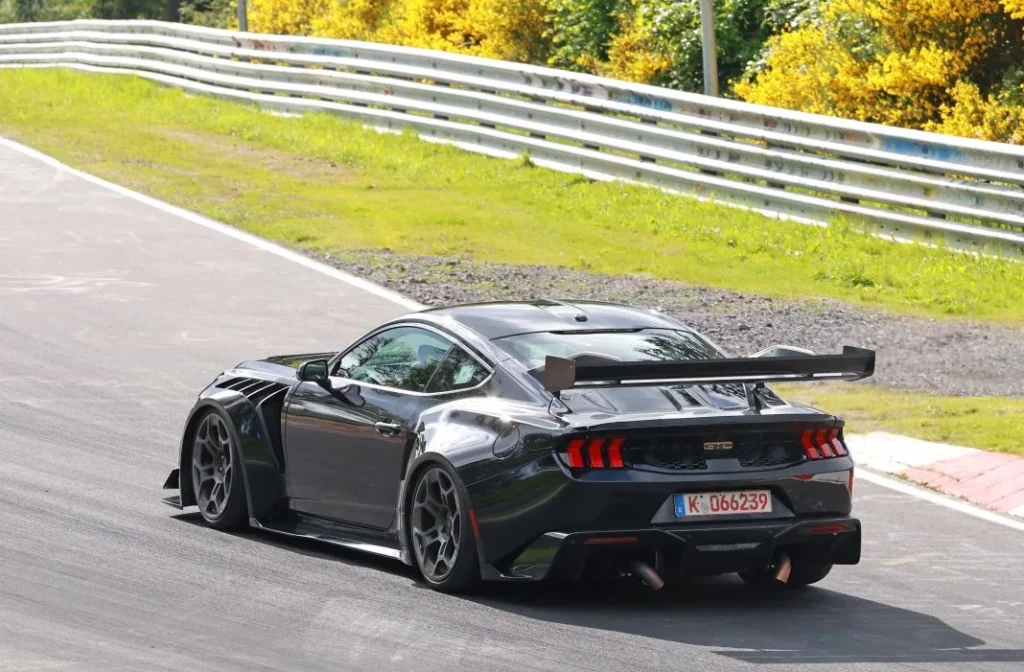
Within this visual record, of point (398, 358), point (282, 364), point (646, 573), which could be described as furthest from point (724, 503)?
point (282, 364)

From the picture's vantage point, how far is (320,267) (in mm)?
17969

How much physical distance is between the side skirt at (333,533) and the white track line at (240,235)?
680 cm

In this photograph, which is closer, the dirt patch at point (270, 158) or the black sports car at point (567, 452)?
the black sports car at point (567, 452)

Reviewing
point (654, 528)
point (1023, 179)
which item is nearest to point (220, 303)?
point (1023, 179)

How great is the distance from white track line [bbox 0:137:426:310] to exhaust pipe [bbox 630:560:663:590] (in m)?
8.47

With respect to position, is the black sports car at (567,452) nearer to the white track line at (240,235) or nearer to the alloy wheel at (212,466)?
the alloy wheel at (212,466)

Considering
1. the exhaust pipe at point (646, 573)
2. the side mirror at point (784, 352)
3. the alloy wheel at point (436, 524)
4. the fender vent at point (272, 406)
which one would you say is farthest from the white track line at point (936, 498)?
the fender vent at point (272, 406)

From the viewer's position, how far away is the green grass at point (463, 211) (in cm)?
1777

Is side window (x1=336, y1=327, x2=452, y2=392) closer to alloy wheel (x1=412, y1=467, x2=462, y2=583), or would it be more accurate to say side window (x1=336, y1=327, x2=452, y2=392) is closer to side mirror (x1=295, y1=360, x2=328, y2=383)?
side mirror (x1=295, y1=360, x2=328, y2=383)

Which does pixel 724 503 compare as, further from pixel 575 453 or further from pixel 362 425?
pixel 362 425

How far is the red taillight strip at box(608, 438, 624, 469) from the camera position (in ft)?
25.0

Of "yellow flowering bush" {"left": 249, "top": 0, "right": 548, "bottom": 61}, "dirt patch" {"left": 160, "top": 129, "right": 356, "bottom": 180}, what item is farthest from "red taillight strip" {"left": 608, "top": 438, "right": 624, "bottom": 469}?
"yellow flowering bush" {"left": 249, "top": 0, "right": 548, "bottom": 61}

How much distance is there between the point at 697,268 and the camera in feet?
60.1

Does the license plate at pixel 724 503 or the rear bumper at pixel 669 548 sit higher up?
the license plate at pixel 724 503
